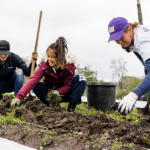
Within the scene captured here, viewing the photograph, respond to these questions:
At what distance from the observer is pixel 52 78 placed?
9.54 ft

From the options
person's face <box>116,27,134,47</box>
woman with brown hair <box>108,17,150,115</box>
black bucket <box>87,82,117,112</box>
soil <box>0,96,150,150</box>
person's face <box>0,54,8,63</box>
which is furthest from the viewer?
person's face <box>0,54,8,63</box>

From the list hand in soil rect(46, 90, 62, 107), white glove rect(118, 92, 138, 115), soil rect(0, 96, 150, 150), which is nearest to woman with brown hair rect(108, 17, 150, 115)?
white glove rect(118, 92, 138, 115)

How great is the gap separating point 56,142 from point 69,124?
46 cm

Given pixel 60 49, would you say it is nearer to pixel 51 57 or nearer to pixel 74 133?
pixel 51 57

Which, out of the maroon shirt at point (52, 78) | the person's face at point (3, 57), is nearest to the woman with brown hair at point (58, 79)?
the maroon shirt at point (52, 78)

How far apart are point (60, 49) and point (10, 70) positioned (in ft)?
5.27

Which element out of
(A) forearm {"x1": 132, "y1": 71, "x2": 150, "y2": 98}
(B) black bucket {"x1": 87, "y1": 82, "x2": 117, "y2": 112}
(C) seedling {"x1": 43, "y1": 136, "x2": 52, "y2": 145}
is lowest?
(C) seedling {"x1": 43, "y1": 136, "x2": 52, "y2": 145}

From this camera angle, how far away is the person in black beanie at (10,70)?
3.54 m

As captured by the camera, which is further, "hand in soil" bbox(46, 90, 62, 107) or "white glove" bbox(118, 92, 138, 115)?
"hand in soil" bbox(46, 90, 62, 107)

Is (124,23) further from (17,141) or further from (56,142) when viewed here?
(17,141)

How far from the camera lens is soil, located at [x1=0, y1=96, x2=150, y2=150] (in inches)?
60.7

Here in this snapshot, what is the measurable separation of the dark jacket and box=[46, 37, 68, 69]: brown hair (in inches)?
46.8

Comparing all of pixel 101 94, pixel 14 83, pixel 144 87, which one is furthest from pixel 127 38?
pixel 14 83

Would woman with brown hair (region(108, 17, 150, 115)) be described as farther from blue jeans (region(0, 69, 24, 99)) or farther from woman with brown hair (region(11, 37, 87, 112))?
blue jeans (region(0, 69, 24, 99))
